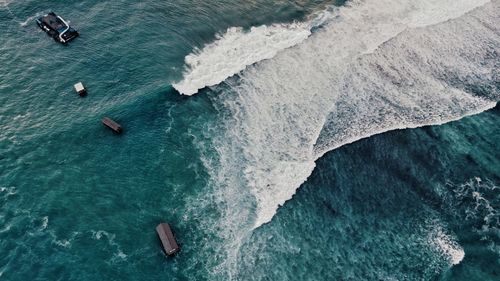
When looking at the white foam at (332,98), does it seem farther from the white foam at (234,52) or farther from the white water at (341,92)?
the white foam at (234,52)

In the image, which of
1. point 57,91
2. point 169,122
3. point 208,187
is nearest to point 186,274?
point 208,187

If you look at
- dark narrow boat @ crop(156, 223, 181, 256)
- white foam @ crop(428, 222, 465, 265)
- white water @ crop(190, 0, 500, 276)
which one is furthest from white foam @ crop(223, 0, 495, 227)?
white foam @ crop(428, 222, 465, 265)

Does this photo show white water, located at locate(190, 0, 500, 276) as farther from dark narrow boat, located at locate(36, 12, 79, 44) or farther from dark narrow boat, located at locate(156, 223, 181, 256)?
dark narrow boat, located at locate(36, 12, 79, 44)

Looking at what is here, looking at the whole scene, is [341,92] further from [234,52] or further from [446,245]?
[446,245]

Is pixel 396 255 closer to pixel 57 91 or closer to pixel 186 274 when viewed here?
pixel 186 274

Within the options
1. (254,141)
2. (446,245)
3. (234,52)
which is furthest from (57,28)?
(446,245)

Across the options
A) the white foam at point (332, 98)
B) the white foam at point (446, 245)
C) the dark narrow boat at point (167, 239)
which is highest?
the white foam at point (332, 98)

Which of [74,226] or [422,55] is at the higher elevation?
[422,55]

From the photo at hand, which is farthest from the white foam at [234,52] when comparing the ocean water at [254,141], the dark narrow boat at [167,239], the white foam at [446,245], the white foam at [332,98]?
the white foam at [446,245]
